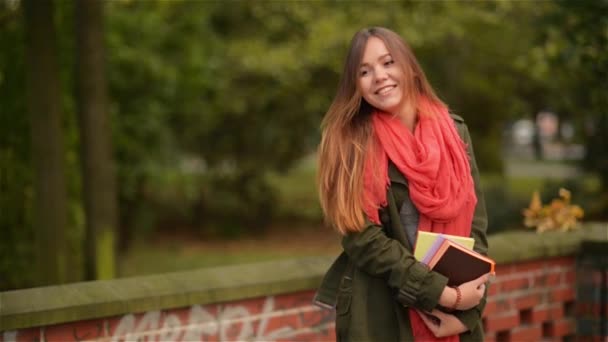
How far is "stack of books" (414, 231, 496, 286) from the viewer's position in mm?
2900

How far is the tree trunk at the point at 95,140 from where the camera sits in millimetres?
9141

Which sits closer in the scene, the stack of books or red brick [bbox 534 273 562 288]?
the stack of books

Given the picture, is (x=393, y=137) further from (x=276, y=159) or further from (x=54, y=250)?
(x=276, y=159)

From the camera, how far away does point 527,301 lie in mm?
4938

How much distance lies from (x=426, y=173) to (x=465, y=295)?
411 millimetres

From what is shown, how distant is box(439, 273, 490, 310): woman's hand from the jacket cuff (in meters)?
0.03

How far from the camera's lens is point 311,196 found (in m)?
23.5

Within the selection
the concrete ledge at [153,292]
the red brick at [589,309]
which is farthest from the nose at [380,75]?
the red brick at [589,309]

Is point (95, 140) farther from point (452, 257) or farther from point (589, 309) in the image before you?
point (452, 257)

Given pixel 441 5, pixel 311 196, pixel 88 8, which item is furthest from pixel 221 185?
pixel 88 8

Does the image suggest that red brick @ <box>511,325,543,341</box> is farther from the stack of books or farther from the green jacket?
the stack of books

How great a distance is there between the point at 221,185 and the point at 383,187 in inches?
648

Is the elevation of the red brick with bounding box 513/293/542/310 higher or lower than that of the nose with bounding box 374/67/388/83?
lower

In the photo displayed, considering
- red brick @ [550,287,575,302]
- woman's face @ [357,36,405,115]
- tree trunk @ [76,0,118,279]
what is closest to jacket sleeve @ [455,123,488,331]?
woman's face @ [357,36,405,115]
